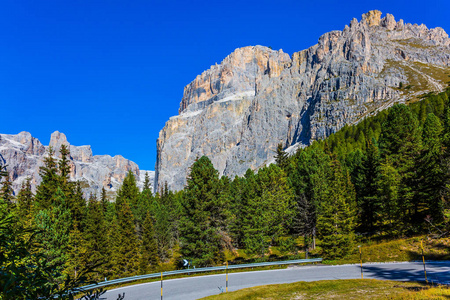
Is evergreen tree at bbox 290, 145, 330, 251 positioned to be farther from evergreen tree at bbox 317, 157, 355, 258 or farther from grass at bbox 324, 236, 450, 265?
grass at bbox 324, 236, 450, 265

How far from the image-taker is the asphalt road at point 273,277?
Answer: 2109cm

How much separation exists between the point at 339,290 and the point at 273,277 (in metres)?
8.08

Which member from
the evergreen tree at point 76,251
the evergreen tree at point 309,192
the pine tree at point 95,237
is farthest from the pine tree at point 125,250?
the evergreen tree at point 309,192

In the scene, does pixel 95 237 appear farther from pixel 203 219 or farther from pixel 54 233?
pixel 203 219

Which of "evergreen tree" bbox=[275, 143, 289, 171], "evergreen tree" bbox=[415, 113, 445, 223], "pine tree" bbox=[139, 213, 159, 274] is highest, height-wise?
"evergreen tree" bbox=[275, 143, 289, 171]

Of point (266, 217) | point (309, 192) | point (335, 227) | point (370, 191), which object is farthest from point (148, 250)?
point (370, 191)

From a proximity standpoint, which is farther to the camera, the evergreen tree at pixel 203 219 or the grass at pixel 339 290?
the evergreen tree at pixel 203 219

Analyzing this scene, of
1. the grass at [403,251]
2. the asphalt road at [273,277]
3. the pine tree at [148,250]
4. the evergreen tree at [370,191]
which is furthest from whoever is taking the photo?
the evergreen tree at [370,191]

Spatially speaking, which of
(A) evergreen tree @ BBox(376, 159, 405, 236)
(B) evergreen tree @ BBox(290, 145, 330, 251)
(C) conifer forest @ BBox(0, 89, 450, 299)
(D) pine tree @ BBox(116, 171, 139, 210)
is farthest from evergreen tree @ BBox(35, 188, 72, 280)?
(D) pine tree @ BBox(116, 171, 139, 210)

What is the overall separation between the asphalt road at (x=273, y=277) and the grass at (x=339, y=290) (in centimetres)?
227

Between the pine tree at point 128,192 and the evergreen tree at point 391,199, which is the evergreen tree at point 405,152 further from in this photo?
the pine tree at point 128,192

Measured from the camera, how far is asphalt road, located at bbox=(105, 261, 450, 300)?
2109cm

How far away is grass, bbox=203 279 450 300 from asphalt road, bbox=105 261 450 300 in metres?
2.27

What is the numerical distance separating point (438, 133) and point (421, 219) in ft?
77.1
